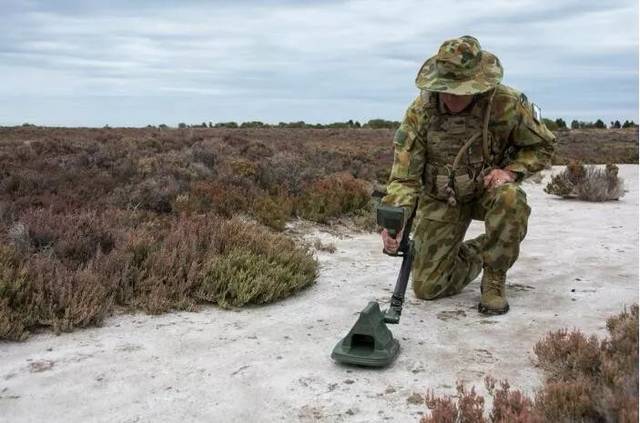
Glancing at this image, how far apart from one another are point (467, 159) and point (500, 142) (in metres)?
0.26

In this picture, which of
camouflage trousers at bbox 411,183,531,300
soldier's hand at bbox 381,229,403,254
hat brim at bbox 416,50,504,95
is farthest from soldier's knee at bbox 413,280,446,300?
hat brim at bbox 416,50,504,95

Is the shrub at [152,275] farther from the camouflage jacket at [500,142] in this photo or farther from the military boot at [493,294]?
the military boot at [493,294]

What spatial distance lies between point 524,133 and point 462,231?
880 millimetres

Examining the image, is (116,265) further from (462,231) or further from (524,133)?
(524,133)

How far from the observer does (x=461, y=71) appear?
410 centimetres

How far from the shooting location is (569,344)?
326 cm

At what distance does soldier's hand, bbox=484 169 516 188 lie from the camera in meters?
4.38

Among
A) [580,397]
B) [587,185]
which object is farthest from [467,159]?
[587,185]

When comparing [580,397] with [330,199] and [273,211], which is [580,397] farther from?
[330,199]

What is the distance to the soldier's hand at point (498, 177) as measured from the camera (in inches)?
172

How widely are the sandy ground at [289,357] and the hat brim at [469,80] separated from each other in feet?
4.98

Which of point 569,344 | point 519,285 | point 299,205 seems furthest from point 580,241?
point 569,344

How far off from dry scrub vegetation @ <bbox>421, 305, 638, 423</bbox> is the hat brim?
168 cm

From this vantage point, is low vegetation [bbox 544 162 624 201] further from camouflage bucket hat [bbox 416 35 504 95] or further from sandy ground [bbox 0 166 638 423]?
camouflage bucket hat [bbox 416 35 504 95]
